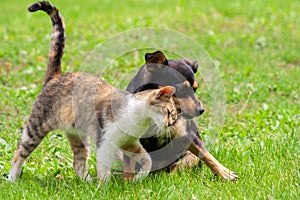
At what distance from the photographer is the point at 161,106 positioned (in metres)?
4.35

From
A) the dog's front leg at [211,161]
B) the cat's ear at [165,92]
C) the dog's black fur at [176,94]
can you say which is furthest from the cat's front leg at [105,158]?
the dog's front leg at [211,161]

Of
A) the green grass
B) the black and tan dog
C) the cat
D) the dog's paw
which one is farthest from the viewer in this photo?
the black and tan dog

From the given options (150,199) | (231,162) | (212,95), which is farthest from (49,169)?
(212,95)

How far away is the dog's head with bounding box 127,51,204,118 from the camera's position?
5.11 metres

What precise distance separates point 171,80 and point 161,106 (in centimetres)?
95

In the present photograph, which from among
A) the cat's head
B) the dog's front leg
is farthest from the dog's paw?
the cat's head

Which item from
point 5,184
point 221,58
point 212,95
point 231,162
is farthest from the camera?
point 221,58

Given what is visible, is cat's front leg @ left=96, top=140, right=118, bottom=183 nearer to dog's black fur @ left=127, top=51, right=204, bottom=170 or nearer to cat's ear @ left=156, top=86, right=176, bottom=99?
dog's black fur @ left=127, top=51, right=204, bottom=170

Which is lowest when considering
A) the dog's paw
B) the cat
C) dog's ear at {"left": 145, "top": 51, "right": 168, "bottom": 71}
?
the dog's paw

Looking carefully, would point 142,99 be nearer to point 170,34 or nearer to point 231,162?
point 231,162

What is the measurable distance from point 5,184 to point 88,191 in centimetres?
86

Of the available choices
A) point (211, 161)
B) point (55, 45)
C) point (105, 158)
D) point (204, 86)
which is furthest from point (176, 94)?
point (204, 86)

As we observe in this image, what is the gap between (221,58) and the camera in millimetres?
9781

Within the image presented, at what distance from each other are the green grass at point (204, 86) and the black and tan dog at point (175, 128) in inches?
6.9
